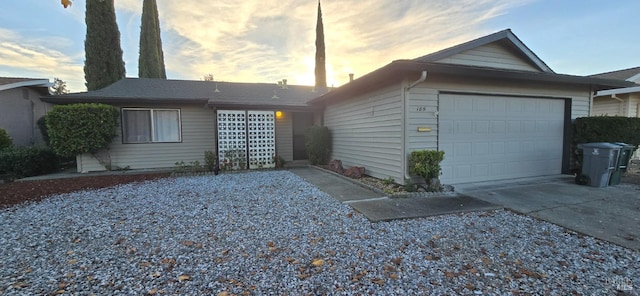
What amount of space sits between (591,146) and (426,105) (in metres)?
3.71

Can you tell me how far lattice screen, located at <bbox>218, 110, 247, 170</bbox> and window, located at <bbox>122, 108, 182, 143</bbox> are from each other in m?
1.84

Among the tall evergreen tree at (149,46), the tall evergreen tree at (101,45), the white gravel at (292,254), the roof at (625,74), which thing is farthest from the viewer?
the tall evergreen tree at (149,46)

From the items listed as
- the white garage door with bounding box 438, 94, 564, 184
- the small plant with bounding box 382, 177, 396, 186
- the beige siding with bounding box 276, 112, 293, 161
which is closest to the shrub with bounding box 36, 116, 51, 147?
the beige siding with bounding box 276, 112, 293, 161

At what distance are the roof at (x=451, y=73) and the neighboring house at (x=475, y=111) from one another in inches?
0.7

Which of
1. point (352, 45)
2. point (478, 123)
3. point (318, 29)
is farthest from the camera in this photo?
point (318, 29)

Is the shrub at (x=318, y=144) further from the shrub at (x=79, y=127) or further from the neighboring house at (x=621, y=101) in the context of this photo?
the neighboring house at (x=621, y=101)

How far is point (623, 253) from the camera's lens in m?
2.63

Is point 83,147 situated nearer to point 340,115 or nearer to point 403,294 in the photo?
point 340,115

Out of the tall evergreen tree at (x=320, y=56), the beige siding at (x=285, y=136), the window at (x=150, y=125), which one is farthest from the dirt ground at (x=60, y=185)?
the tall evergreen tree at (x=320, y=56)

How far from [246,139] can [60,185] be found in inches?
194

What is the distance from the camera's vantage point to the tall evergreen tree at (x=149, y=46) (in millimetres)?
16703

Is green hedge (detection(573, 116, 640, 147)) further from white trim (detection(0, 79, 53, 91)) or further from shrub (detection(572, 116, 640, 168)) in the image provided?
white trim (detection(0, 79, 53, 91))

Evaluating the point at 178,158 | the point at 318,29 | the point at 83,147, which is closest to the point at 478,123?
the point at 178,158

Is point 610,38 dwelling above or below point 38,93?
above
